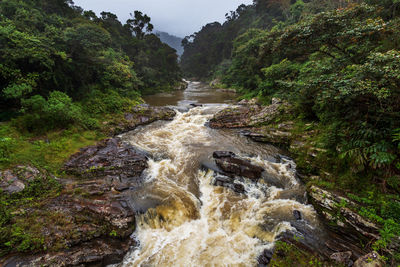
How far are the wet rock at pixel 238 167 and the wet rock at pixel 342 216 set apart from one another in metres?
2.36

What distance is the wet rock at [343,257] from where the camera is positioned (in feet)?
14.7

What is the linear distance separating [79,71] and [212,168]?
14.7 m

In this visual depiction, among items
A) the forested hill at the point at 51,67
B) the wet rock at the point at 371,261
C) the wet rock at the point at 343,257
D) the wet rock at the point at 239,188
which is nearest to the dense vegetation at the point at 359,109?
the wet rock at the point at 371,261

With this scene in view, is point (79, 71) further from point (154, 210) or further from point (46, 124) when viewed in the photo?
point (154, 210)

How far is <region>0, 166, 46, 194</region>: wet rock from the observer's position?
595 cm

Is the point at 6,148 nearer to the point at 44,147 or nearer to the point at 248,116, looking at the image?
the point at 44,147

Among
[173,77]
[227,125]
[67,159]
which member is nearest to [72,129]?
[67,159]

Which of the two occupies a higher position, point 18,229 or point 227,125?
point 227,125

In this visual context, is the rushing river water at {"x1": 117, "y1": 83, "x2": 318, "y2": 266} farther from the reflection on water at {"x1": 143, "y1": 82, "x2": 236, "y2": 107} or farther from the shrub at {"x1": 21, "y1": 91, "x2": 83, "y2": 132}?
the reflection on water at {"x1": 143, "y1": 82, "x2": 236, "y2": 107}

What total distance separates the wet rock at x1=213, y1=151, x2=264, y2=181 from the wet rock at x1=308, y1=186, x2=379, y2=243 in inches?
92.9

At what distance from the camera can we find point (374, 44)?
7.99 meters

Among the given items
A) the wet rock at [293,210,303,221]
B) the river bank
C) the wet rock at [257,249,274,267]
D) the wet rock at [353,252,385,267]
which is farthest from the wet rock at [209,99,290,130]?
the wet rock at [353,252,385,267]

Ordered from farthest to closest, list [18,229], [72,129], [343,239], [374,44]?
[72,129] < [374,44] < [343,239] < [18,229]

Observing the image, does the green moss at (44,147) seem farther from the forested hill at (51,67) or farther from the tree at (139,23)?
the tree at (139,23)
